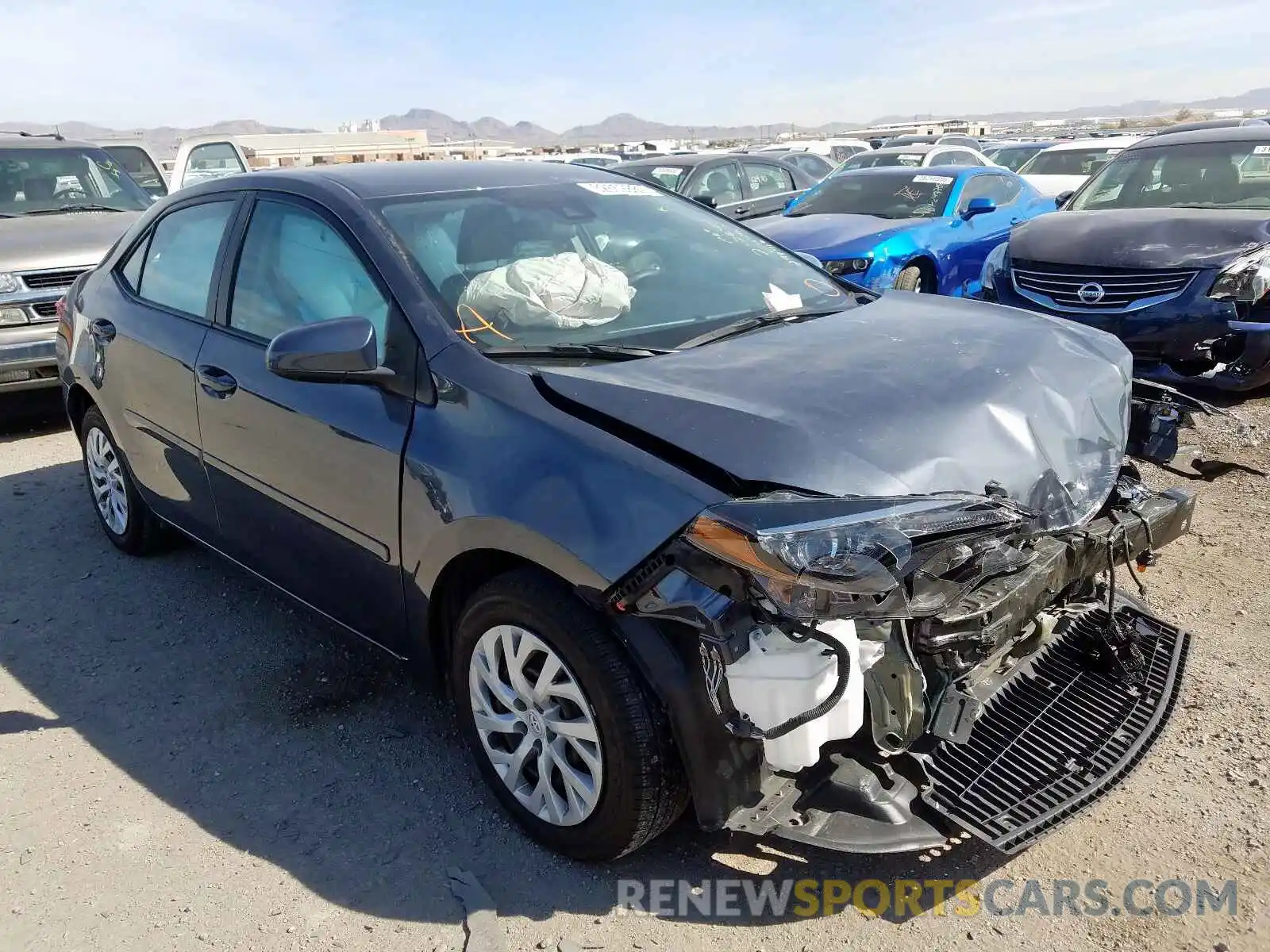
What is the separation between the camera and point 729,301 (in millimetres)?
3365

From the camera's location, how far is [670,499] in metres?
2.23

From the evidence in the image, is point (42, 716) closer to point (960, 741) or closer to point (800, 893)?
point (800, 893)

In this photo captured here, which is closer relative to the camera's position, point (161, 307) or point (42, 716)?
point (42, 716)

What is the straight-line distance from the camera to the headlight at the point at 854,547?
2.08 metres

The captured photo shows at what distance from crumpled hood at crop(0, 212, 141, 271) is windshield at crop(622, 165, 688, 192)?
591cm

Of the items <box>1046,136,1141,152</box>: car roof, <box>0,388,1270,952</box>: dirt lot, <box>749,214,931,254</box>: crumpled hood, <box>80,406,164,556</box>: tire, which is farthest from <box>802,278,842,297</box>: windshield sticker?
<box>1046,136,1141,152</box>: car roof

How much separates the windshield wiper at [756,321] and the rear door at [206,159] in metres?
11.5

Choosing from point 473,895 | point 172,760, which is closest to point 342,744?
point 172,760

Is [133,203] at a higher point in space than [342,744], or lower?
higher

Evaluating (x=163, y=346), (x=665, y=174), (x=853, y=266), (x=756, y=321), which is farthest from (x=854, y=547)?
(x=665, y=174)

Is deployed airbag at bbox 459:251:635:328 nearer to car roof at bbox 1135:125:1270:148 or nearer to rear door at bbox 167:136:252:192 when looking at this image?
car roof at bbox 1135:125:1270:148

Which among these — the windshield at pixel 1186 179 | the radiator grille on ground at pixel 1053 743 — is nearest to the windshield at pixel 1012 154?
the windshield at pixel 1186 179

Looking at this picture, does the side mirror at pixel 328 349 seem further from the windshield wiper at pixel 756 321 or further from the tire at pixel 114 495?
the tire at pixel 114 495

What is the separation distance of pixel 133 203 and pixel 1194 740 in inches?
345
